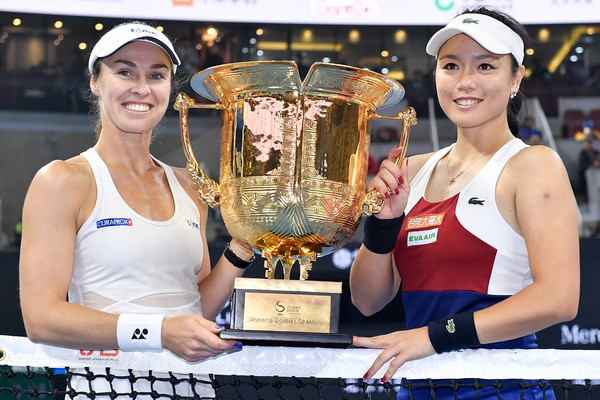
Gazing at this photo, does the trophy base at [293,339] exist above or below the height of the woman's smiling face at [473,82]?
below

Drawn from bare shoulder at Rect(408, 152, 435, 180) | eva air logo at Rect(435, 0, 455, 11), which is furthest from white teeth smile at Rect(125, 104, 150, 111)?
eva air logo at Rect(435, 0, 455, 11)

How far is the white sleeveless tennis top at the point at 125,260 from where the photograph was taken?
176 centimetres

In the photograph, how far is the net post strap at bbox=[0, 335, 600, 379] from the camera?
4.94 feet

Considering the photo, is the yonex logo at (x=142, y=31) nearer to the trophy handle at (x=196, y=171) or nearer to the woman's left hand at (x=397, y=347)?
the trophy handle at (x=196, y=171)

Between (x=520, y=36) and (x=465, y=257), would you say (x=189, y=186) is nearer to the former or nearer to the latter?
(x=465, y=257)

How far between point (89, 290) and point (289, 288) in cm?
Answer: 55

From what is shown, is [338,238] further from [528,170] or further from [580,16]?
[580,16]

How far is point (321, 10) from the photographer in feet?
20.4

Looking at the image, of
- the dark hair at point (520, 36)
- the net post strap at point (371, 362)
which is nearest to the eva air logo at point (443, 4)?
the dark hair at point (520, 36)

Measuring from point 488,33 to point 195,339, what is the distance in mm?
1006

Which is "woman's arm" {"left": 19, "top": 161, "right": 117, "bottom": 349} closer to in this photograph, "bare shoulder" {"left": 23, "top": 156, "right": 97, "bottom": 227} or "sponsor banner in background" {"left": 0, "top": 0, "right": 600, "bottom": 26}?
"bare shoulder" {"left": 23, "top": 156, "right": 97, "bottom": 227}

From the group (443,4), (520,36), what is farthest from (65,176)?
(443,4)

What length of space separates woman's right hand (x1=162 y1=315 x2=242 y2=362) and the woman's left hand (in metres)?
0.27

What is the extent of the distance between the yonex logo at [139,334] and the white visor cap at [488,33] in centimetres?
98
